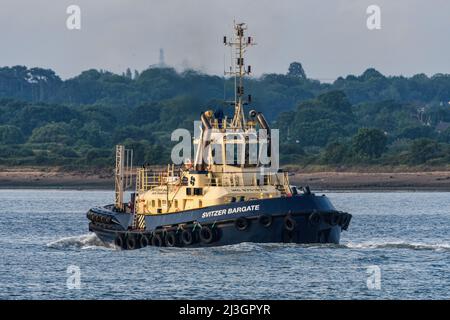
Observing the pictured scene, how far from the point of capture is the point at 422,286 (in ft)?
141

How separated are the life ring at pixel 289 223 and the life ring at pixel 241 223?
1425mm

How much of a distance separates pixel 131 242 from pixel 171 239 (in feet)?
8.97

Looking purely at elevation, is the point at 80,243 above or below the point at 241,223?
below

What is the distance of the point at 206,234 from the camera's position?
164ft

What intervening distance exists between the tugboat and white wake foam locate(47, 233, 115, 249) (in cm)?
265

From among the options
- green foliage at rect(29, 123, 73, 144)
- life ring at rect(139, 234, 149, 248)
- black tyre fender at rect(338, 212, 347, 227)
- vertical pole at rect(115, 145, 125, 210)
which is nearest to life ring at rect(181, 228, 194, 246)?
life ring at rect(139, 234, 149, 248)

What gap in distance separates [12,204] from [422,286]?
62.7 m

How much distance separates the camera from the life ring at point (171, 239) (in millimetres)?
50981

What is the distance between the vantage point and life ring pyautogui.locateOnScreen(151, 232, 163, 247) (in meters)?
51.6

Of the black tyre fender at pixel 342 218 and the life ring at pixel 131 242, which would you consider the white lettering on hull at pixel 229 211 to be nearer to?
the black tyre fender at pixel 342 218

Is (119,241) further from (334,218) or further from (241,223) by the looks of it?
(334,218)

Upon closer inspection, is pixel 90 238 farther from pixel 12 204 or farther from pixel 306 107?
pixel 306 107

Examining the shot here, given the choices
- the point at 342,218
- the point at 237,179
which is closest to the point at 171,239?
the point at 237,179

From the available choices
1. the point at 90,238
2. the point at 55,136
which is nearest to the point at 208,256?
the point at 90,238
